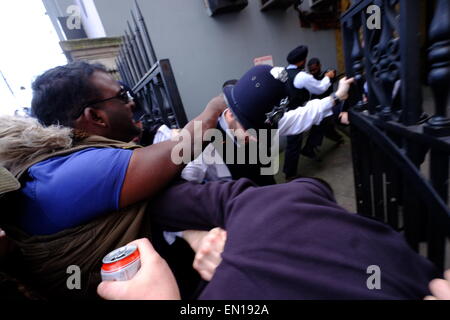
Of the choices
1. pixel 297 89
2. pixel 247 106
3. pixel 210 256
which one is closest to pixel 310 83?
pixel 297 89

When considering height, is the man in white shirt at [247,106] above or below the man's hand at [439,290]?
above

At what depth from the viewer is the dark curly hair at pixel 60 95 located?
1.15m

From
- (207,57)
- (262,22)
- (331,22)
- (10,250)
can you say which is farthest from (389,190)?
(331,22)

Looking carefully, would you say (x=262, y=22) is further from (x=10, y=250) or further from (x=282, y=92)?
(x=10, y=250)

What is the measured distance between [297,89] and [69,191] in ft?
12.4

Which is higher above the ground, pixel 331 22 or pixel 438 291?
pixel 331 22

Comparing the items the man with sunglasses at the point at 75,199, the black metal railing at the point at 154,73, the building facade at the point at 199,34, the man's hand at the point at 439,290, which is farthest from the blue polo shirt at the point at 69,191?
the building facade at the point at 199,34

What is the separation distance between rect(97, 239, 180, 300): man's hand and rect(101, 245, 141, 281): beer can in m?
0.01

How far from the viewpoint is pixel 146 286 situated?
0.58 meters

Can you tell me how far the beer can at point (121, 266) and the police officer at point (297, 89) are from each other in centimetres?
323

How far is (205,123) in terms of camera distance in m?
1.15

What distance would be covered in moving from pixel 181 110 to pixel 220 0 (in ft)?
8.98

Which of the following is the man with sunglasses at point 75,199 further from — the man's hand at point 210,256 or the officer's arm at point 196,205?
the man's hand at point 210,256

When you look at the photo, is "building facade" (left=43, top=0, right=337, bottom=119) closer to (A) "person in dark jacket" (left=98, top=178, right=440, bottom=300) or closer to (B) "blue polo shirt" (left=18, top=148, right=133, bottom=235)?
(B) "blue polo shirt" (left=18, top=148, right=133, bottom=235)
